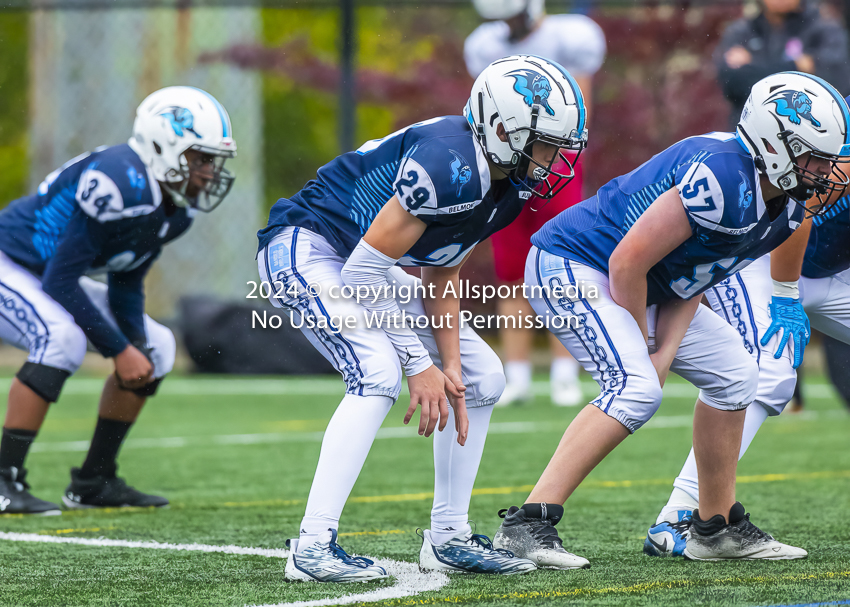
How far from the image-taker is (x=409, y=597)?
296cm

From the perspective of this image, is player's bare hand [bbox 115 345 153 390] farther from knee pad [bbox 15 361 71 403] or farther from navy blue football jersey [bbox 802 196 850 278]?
navy blue football jersey [bbox 802 196 850 278]

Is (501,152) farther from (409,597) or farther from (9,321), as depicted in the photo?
(9,321)

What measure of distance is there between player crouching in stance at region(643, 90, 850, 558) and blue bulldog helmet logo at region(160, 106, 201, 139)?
202cm

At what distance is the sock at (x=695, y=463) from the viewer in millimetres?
3869

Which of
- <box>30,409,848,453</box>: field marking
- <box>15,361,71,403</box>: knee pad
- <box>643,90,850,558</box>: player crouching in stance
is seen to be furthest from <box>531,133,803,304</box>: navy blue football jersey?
<box>30,409,848,453</box>: field marking

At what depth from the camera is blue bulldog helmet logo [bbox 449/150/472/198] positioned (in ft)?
10.2

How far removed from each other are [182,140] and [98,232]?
47 cm

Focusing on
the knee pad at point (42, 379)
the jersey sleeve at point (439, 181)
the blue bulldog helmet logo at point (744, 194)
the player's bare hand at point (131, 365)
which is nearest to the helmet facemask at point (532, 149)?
the jersey sleeve at point (439, 181)

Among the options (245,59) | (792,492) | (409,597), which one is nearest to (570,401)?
(792,492)

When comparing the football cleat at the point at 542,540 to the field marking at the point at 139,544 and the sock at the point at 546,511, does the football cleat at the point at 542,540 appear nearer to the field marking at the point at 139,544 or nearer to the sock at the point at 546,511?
the sock at the point at 546,511

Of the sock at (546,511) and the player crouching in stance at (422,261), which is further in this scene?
the sock at (546,511)

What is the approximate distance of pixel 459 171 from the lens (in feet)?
10.2

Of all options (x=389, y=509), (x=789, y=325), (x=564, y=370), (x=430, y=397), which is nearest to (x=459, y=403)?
(x=430, y=397)

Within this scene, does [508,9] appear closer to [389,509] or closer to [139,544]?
[389,509]
